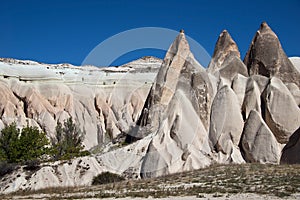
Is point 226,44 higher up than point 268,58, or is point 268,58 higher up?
point 226,44

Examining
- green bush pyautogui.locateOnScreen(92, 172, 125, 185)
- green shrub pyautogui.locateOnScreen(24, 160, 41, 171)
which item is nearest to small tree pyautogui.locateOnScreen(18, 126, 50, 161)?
green shrub pyautogui.locateOnScreen(24, 160, 41, 171)

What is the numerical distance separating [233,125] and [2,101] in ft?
100

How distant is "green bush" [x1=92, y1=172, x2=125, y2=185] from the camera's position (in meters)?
20.3

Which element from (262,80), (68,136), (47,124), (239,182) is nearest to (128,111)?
(47,124)

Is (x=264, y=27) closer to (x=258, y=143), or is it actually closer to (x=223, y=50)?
(x=223, y=50)

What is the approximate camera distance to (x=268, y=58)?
26344 mm

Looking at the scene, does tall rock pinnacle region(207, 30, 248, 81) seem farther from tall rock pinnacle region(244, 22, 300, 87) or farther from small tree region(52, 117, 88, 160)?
small tree region(52, 117, 88, 160)

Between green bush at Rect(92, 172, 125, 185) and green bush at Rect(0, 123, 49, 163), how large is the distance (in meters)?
6.41

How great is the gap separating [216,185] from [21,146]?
1611 centimetres

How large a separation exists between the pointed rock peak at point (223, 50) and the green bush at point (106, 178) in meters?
10.1

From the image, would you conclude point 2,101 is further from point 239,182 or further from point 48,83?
point 239,182

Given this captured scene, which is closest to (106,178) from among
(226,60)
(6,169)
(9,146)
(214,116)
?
(6,169)

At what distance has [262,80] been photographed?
2489 centimetres

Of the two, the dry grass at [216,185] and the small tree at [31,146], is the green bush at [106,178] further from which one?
the small tree at [31,146]
